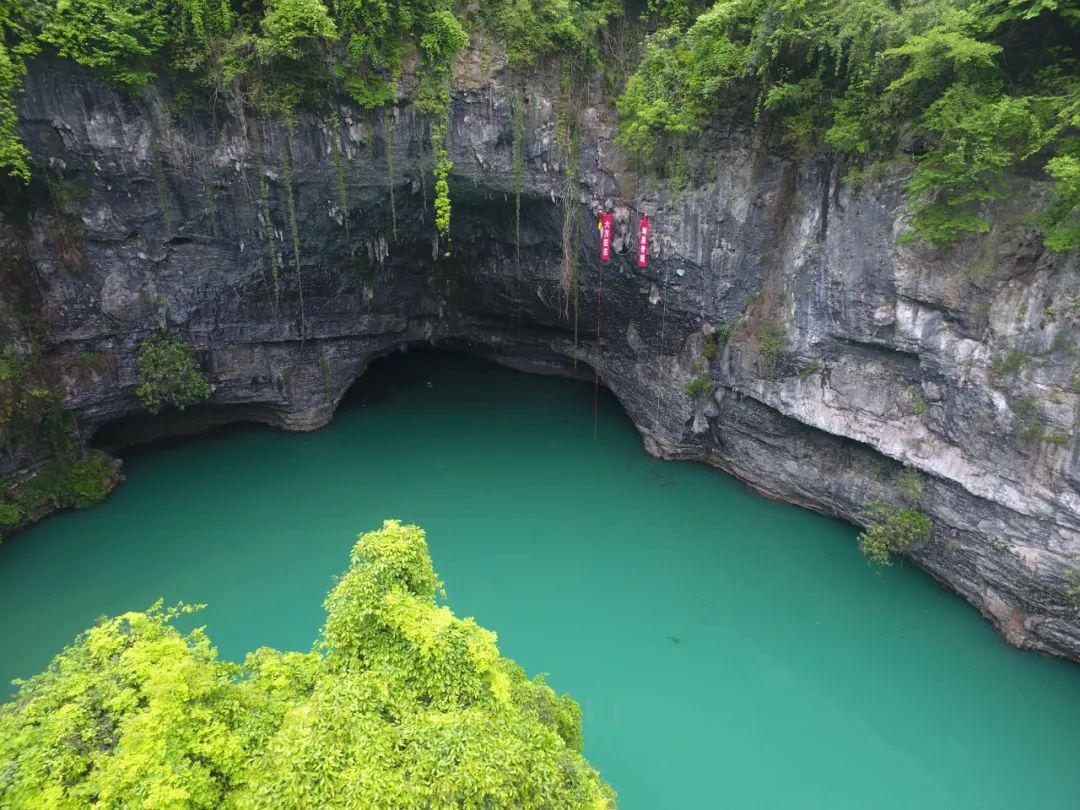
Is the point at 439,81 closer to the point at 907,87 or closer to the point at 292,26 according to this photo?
the point at 292,26

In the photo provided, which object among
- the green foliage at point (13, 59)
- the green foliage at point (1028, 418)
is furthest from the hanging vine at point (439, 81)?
the green foliage at point (1028, 418)

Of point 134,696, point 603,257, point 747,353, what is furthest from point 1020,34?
point 134,696

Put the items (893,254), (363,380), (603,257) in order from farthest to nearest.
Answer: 1. (363,380)
2. (603,257)
3. (893,254)

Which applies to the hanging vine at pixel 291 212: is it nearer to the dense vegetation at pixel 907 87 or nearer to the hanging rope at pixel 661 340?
the dense vegetation at pixel 907 87

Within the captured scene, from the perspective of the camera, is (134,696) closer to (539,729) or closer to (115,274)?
(539,729)

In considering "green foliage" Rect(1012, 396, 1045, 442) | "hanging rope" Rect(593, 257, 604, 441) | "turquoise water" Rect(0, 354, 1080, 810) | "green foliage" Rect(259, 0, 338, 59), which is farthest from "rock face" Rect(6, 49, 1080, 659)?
"green foliage" Rect(259, 0, 338, 59)

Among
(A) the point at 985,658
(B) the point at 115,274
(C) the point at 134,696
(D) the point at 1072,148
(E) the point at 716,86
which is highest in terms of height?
(E) the point at 716,86
